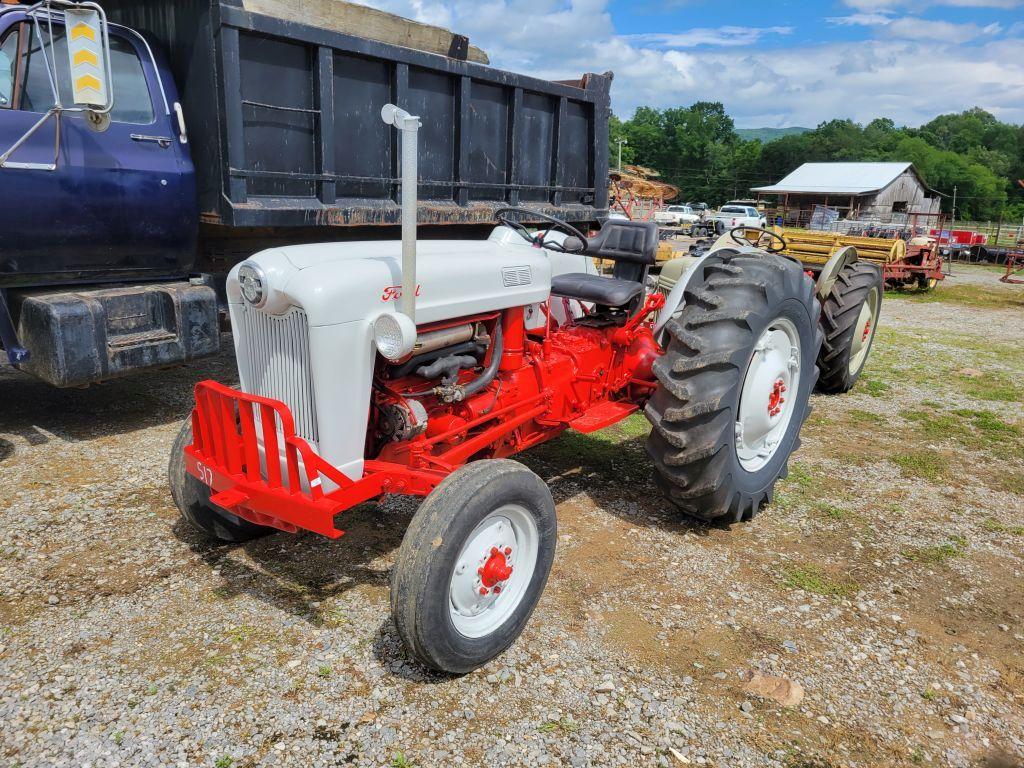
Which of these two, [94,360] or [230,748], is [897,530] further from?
[94,360]

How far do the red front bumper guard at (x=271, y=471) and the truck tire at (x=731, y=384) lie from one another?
122 cm

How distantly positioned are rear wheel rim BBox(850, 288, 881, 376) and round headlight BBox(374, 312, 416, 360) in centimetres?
487

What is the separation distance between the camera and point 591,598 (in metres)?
3.12

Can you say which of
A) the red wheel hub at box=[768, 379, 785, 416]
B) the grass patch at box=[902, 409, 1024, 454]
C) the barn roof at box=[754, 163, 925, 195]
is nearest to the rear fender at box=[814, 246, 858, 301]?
the grass patch at box=[902, 409, 1024, 454]

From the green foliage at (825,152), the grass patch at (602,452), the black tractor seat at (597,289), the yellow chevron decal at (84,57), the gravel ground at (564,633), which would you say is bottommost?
the gravel ground at (564,633)

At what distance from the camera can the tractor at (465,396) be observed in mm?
2500

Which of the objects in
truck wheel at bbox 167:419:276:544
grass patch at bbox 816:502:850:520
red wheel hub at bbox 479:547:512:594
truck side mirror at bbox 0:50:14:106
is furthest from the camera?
truck side mirror at bbox 0:50:14:106

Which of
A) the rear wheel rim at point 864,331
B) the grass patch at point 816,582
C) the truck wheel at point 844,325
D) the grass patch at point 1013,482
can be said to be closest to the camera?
the grass patch at point 816,582

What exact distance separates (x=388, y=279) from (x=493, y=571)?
3.56 feet

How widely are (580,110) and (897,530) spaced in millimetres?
4450

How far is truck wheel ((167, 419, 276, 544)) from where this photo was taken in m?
3.15

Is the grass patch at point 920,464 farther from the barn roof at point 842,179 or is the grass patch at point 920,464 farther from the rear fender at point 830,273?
the barn roof at point 842,179

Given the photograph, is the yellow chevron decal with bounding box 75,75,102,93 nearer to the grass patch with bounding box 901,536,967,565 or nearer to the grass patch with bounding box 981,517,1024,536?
the grass patch with bounding box 901,536,967,565

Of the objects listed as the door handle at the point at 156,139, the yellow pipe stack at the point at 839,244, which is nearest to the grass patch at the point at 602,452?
the door handle at the point at 156,139
